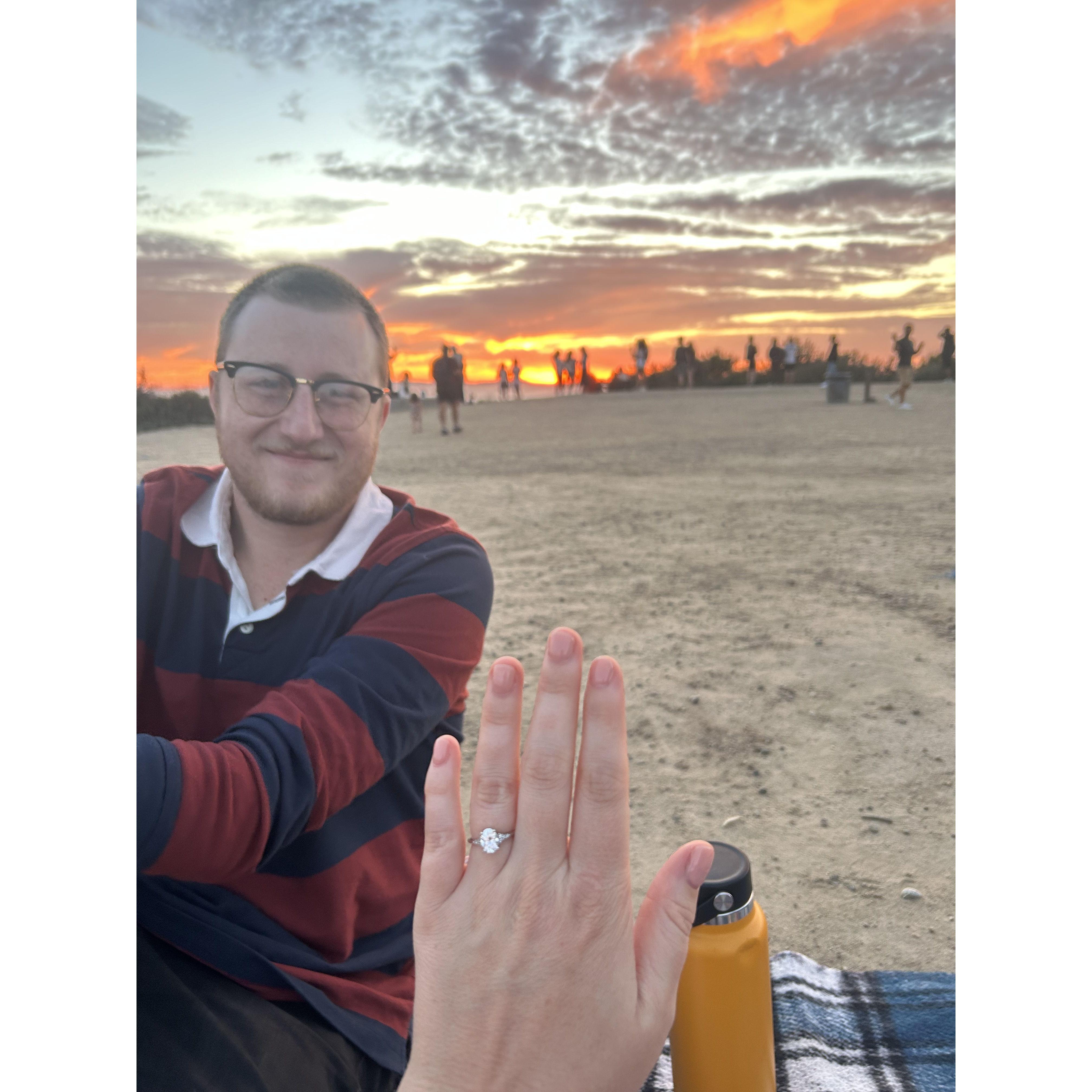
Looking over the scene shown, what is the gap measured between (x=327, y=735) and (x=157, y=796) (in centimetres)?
13

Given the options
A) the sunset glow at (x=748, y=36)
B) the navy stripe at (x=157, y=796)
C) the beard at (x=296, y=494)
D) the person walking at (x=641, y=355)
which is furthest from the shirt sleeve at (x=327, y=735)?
the sunset glow at (x=748, y=36)

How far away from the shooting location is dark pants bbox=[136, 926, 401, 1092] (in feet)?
2.09

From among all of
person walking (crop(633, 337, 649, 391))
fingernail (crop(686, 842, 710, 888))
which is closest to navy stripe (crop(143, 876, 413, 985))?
fingernail (crop(686, 842, 710, 888))

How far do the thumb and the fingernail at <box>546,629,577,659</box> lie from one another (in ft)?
→ 0.43

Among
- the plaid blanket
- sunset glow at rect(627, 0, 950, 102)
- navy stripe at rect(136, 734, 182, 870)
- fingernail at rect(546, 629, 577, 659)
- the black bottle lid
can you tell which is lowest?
the plaid blanket

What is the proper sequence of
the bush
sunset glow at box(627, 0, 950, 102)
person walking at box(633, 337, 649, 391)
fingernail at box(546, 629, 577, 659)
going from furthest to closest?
person walking at box(633, 337, 649, 391) < sunset glow at box(627, 0, 950, 102) < the bush < fingernail at box(546, 629, 577, 659)

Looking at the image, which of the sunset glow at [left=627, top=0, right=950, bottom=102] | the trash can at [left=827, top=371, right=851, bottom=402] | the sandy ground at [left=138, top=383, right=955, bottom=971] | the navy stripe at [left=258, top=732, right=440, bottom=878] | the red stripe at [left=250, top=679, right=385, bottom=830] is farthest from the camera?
the trash can at [left=827, top=371, right=851, bottom=402]

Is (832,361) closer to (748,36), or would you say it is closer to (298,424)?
(748,36)

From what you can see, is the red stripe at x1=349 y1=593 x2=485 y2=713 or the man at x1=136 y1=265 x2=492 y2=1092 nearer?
the man at x1=136 y1=265 x2=492 y2=1092

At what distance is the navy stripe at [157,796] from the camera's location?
1.97ft

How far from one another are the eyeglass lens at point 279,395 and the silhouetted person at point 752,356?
83 centimetres

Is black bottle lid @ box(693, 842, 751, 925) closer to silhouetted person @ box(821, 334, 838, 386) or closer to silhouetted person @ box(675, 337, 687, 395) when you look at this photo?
silhouetted person @ box(821, 334, 838, 386)

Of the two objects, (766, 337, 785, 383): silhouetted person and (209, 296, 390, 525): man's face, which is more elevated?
(766, 337, 785, 383): silhouetted person
